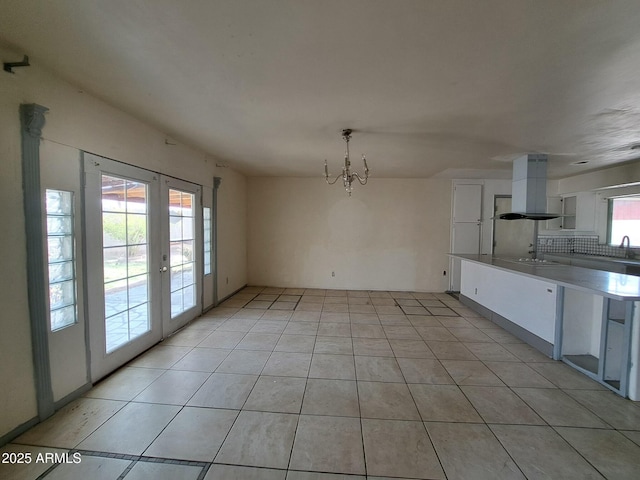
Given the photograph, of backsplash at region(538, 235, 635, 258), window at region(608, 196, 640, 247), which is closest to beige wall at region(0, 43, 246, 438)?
backsplash at region(538, 235, 635, 258)

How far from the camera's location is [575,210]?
5477 mm

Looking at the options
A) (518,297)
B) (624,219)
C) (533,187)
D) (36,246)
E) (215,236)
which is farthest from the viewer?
(624,219)

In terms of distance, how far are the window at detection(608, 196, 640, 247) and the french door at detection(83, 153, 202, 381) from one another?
7386mm

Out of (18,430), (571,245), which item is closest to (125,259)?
(18,430)

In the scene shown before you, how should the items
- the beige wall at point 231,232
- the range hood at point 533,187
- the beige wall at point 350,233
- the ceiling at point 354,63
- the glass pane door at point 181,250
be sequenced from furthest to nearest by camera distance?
the beige wall at point 350,233 < the beige wall at point 231,232 < the range hood at point 533,187 < the glass pane door at point 181,250 < the ceiling at point 354,63

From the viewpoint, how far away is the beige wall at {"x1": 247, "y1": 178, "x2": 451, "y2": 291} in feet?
19.5

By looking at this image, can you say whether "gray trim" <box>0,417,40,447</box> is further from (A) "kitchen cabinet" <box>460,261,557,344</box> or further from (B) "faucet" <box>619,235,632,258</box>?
(B) "faucet" <box>619,235,632,258</box>

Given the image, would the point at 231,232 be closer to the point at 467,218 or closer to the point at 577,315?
the point at 467,218

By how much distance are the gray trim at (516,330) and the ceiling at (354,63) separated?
2.35m

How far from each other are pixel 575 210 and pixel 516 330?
3.70 meters

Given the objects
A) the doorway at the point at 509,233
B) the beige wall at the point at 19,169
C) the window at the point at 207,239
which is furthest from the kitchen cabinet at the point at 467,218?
the beige wall at the point at 19,169

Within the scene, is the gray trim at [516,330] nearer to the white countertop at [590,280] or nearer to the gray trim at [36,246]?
the white countertop at [590,280]

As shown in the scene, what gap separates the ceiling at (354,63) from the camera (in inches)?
52.2

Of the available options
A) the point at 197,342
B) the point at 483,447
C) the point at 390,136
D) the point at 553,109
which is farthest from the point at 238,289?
the point at 553,109
